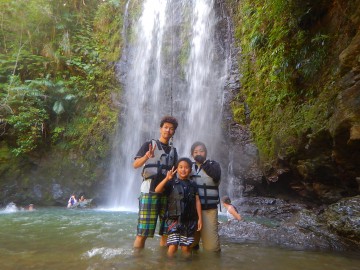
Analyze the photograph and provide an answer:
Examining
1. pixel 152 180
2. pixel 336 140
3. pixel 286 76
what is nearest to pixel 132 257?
pixel 152 180

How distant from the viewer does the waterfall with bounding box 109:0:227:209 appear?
1108cm

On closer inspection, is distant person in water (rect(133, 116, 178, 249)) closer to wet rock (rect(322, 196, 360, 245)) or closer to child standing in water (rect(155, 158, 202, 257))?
child standing in water (rect(155, 158, 202, 257))

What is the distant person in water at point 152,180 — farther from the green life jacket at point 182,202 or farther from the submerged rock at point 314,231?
the submerged rock at point 314,231

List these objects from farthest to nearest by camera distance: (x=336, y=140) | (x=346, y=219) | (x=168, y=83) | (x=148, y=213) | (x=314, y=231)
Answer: (x=168, y=83) → (x=336, y=140) → (x=314, y=231) → (x=346, y=219) → (x=148, y=213)

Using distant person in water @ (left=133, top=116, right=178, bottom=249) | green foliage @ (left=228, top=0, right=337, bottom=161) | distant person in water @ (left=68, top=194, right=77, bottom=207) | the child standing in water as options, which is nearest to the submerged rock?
the child standing in water

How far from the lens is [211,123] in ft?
35.0

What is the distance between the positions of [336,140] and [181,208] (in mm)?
3321

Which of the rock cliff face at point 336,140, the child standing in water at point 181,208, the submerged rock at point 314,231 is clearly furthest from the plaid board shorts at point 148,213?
the rock cliff face at point 336,140

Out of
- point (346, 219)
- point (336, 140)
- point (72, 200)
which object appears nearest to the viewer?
point (346, 219)

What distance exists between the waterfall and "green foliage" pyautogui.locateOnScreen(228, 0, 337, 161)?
6.87ft

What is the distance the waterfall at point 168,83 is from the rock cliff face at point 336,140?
3614mm

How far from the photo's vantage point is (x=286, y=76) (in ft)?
23.4

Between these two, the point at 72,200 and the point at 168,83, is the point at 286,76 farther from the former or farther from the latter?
the point at 72,200

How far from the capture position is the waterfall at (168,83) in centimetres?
1108
